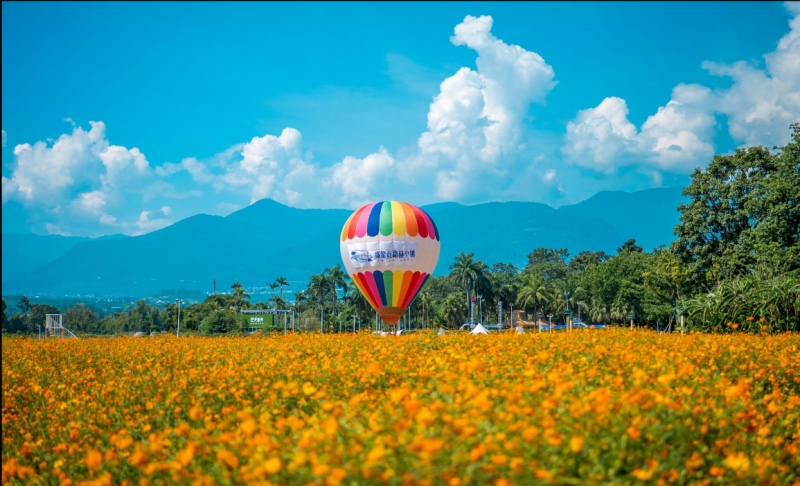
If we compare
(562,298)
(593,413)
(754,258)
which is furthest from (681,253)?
(562,298)

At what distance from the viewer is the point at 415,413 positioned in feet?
16.6

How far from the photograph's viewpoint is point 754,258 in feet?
104

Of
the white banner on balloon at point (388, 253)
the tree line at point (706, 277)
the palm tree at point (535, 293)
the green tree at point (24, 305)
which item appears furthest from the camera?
the green tree at point (24, 305)

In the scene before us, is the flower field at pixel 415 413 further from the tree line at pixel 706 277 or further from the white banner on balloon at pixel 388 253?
the white banner on balloon at pixel 388 253

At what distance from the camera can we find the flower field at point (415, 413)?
4.22 metres

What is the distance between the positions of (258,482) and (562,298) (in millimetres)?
80339

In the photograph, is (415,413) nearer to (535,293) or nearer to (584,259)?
(535,293)

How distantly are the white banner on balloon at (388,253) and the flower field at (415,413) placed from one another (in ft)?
50.8

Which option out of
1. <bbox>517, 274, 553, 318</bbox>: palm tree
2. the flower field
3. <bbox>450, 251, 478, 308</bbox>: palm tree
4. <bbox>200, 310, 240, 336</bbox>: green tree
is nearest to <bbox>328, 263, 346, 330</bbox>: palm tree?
<bbox>200, 310, 240, 336</bbox>: green tree

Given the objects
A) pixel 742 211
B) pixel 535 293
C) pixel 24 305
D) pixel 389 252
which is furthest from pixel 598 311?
pixel 24 305

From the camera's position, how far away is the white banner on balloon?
2822 cm

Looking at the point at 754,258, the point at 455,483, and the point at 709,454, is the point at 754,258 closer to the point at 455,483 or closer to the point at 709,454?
the point at 709,454

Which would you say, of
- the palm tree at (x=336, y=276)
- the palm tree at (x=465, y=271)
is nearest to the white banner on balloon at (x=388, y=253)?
the palm tree at (x=465, y=271)

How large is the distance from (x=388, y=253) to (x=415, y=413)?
76.2 feet
